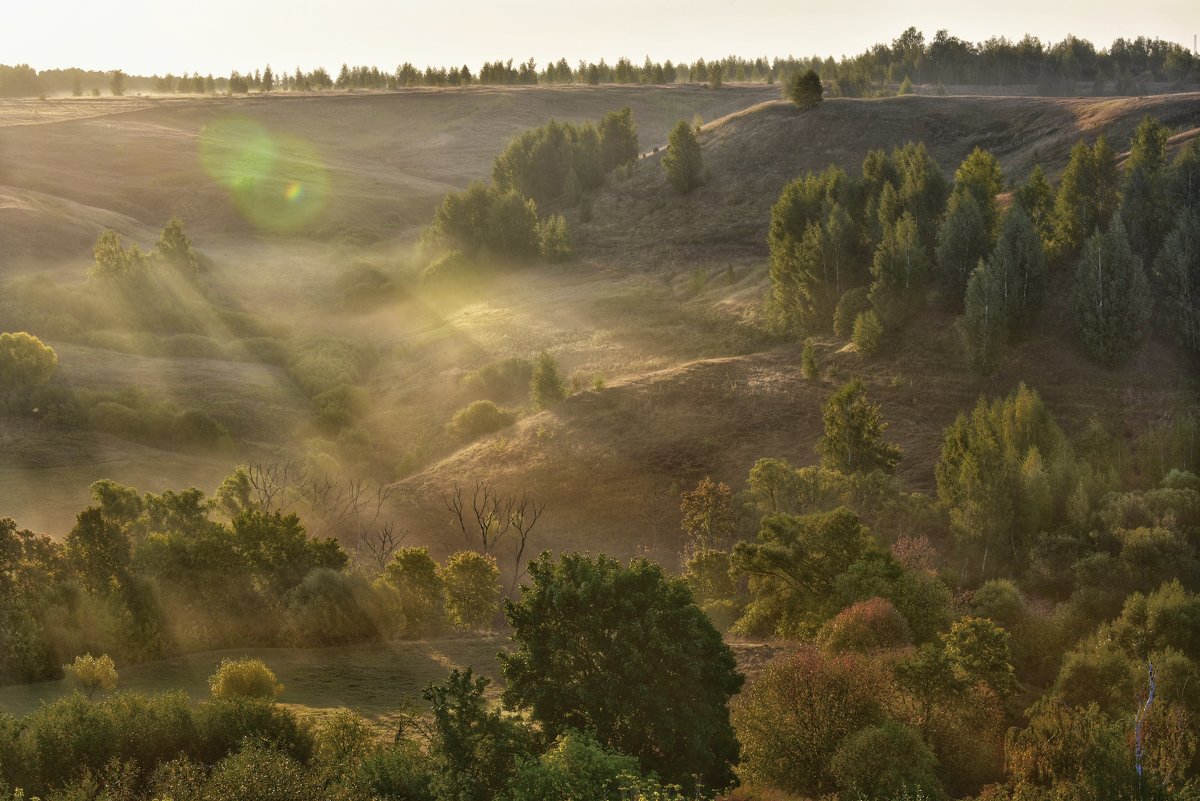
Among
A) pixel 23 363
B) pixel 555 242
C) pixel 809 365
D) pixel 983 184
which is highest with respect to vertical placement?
pixel 983 184

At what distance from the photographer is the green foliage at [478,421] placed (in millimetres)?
67000

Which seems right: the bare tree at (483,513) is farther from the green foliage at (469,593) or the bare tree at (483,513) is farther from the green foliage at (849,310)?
the green foliage at (849,310)

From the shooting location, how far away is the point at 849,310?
222ft

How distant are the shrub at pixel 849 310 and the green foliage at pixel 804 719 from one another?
39934mm

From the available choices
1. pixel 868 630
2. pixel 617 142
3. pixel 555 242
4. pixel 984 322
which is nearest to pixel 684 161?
pixel 555 242

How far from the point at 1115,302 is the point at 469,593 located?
38.2m

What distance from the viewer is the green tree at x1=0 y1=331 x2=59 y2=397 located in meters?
69.4

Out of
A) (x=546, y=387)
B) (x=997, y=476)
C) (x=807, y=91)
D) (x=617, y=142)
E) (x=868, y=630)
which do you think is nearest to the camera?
(x=868, y=630)

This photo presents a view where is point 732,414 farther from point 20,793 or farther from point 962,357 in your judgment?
point 20,793

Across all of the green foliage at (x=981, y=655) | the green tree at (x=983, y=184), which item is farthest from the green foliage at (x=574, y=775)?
the green tree at (x=983, y=184)

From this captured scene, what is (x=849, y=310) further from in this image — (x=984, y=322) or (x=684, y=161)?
(x=684, y=161)

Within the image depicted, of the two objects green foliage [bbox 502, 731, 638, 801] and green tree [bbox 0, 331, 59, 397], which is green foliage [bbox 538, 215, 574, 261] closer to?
green tree [bbox 0, 331, 59, 397]

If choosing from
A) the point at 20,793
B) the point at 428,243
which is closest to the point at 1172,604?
the point at 20,793

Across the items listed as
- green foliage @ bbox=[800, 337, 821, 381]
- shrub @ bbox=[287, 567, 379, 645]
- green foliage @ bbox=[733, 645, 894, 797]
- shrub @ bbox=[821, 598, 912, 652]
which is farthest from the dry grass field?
green foliage @ bbox=[733, 645, 894, 797]
